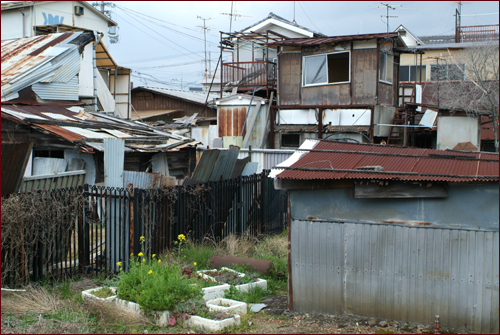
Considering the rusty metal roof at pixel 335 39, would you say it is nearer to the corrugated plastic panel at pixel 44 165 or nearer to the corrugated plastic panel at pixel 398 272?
the corrugated plastic panel at pixel 44 165

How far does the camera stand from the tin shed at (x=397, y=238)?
495 cm

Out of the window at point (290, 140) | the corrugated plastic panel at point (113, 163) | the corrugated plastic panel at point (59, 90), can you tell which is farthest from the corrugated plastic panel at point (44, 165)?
the window at point (290, 140)

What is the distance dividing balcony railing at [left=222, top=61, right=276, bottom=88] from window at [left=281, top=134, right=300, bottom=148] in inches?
103

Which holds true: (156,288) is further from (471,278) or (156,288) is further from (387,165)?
(471,278)

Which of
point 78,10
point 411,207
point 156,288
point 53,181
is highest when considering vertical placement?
point 78,10

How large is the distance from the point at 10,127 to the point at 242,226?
245 inches

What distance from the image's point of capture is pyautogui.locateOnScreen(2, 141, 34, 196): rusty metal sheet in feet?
22.0

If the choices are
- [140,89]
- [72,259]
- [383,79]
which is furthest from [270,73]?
[72,259]

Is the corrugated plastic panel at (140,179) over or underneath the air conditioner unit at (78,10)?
underneath

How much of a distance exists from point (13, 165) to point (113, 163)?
113 inches

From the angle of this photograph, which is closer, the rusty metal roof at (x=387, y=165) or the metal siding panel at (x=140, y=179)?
the rusty metal roof at (x=387, y=165)

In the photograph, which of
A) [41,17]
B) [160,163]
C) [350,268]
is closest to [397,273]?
[350,268]

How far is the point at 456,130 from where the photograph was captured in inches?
602

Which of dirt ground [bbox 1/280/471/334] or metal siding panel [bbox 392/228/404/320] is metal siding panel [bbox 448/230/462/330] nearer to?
dirt ground [bbox 1/280/471/334]
